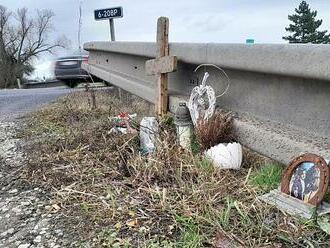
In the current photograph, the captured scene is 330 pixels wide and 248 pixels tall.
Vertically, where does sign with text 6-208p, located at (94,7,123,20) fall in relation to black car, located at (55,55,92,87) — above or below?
above

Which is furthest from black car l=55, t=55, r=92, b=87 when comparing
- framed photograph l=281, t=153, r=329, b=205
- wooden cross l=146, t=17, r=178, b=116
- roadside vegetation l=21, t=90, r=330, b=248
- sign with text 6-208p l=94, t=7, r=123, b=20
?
framed photograph l=281, t=153, r=329, b=205

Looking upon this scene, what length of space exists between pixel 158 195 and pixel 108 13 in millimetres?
6119

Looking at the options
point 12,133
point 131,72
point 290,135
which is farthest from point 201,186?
point 131,72

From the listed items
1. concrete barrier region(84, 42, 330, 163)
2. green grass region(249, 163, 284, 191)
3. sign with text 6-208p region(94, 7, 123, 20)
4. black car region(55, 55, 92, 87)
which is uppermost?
sign with text 6-208p region(94, 7, 123, 20)

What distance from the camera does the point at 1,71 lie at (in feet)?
162

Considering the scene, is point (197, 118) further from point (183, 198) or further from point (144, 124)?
point (183, 198)

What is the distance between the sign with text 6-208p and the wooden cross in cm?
410

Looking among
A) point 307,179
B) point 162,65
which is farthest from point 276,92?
point 162,65

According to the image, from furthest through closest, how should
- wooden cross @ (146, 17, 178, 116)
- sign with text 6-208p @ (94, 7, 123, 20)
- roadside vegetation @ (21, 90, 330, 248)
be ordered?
sign with text 6-208p @ (94, 7, 123, 20) → wooden cross @ (146, 17, 178, 116) → roadside vegetation @ (21, 90, 330, 248)

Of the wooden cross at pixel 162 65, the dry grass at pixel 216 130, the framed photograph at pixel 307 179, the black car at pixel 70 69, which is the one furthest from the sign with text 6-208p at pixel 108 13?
the framed photograph at pixel 307 179

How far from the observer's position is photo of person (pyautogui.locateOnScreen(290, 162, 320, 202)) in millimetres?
2062

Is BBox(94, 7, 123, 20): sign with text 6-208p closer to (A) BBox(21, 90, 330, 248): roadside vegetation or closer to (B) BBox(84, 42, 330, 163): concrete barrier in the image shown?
(B) BBox(84, 42, 330, 163): concrete barrier

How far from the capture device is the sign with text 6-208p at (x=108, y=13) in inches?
305

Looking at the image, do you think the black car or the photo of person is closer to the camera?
the photo of person
